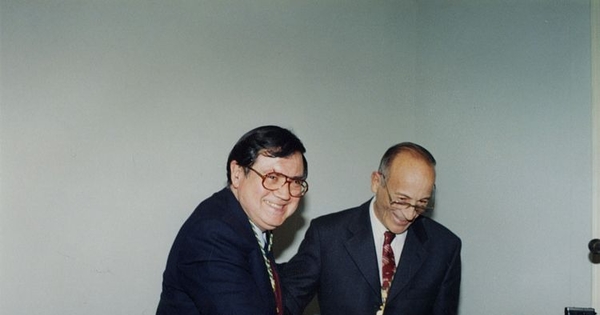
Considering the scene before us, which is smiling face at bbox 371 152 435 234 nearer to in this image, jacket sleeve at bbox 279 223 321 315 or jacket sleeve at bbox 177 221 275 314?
jacket sleeve at bbox 279 223 321 315

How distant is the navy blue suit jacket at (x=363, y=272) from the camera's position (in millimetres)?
2039

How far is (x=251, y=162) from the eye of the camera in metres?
1.66

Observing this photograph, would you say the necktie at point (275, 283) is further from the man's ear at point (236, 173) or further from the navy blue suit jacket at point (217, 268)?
the man's ear at point (236, 173)

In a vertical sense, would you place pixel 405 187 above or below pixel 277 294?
above

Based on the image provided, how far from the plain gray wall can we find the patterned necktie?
696 mm

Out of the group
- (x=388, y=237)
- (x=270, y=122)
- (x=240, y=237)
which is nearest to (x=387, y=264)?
(x=388, y=237)

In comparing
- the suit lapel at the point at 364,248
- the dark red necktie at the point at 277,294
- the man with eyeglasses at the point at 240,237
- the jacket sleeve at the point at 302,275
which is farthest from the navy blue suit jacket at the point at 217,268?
the suit lapel at the point at 364,248

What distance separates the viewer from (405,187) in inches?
78.1

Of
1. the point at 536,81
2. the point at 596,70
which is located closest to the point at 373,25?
the point at 536,81

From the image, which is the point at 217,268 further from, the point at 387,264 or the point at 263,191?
the point at 387,264

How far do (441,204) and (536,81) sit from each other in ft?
2.94

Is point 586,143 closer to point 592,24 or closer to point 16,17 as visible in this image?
point 592,24

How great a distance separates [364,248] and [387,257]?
100 millimetres

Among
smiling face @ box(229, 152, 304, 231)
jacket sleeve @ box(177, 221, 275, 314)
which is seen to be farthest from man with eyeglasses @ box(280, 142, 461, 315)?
jacket sleeve @ box(177, 221, 275, 314)
